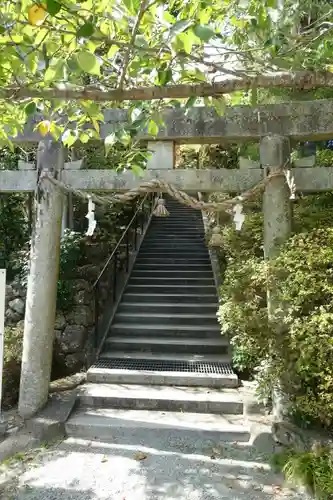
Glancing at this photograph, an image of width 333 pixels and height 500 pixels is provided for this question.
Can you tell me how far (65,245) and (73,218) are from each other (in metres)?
1.88

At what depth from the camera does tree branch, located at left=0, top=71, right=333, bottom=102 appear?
6.98 ft

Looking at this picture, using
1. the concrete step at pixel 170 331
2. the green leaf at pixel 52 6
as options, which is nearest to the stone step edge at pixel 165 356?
the concrete step at pixel 170 331

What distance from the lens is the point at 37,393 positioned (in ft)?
12.8

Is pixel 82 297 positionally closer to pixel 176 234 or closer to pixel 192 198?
pixel 192 198

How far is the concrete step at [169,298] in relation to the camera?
20.5 feet

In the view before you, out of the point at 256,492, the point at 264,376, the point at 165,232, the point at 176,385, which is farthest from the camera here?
the point at 165,232

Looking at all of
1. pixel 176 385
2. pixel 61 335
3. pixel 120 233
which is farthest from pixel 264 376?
pixel 120 233

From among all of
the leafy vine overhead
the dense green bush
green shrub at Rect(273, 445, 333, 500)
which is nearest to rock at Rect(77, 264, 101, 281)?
the dense green bush

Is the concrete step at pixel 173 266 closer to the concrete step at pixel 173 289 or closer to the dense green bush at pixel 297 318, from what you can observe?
the concrete step at pixel 173 289

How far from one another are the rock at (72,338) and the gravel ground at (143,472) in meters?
1.82

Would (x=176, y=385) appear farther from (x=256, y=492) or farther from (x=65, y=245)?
(x=65, y=245)

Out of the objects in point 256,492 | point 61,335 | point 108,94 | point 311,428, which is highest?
point 108,94

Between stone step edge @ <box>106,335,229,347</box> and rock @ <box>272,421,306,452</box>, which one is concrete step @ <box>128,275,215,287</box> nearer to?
stone step edge @ <box>106,335,229,347</box>

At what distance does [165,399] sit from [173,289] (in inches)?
106
